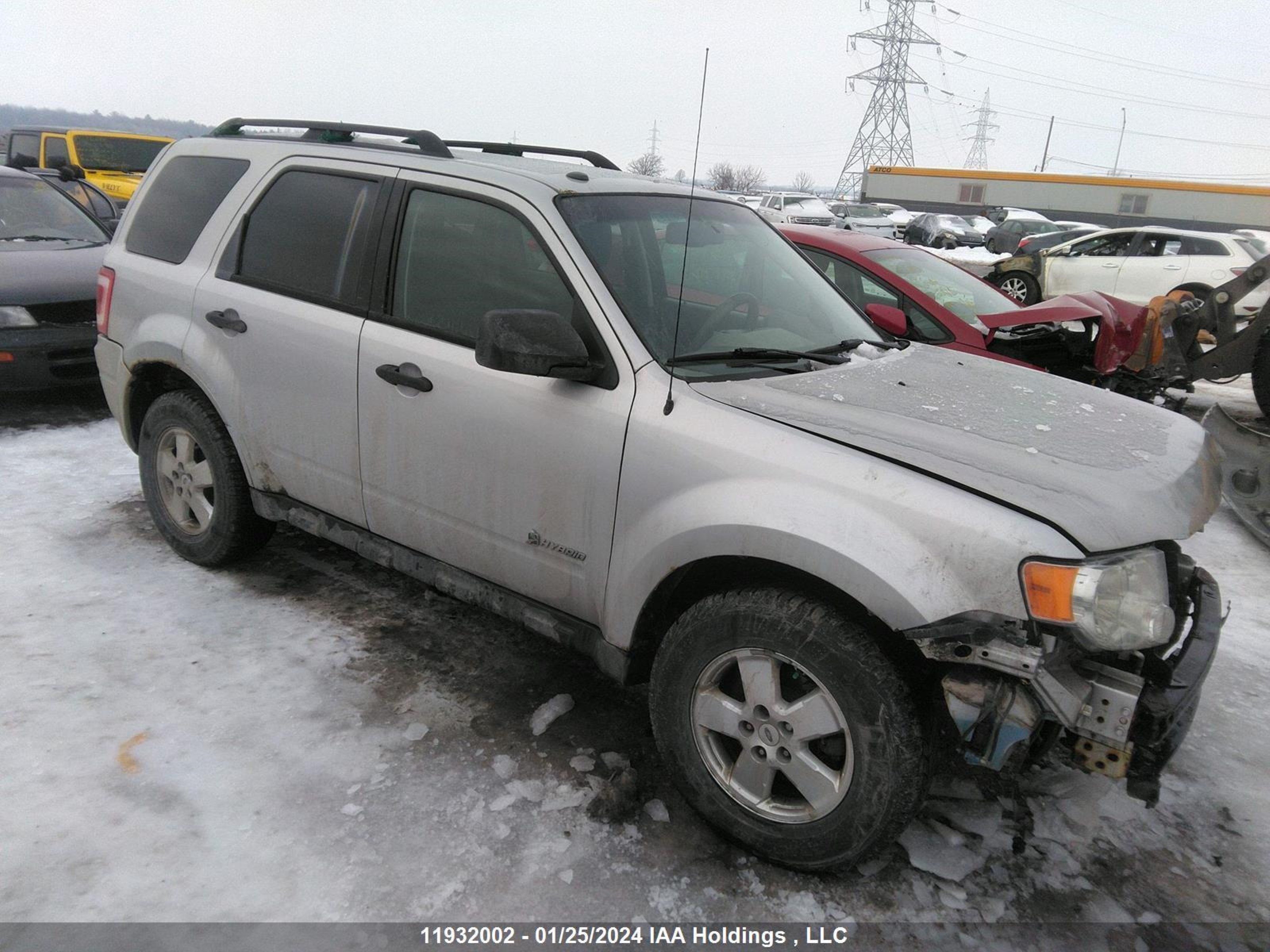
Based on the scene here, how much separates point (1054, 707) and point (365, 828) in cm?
192

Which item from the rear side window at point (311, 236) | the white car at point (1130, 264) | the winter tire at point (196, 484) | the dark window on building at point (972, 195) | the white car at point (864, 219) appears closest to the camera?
the rear side window at point (311, 236)

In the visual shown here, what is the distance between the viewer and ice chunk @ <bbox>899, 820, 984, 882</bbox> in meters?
2.61

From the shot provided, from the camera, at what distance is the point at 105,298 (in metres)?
4.17

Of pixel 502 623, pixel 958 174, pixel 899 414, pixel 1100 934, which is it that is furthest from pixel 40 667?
pixel 958 174

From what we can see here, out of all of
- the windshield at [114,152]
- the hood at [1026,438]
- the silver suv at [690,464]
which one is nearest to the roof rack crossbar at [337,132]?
the silver suv at [690,464]

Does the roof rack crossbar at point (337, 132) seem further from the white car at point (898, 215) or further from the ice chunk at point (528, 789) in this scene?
the white car at point (898, 215)

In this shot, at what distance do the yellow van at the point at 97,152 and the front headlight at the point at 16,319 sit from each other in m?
8.70

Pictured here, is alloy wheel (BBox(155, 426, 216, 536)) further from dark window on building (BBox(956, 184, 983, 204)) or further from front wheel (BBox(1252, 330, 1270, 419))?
dark window on building (BBox(956, 184, 983, 204))

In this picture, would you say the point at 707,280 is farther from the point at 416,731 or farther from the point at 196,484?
the point at 196,484

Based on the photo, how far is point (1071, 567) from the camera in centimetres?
203

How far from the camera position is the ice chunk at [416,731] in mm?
3043

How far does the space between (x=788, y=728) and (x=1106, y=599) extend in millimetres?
866

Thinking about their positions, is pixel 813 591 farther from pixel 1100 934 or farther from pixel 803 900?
pixel 1100 934

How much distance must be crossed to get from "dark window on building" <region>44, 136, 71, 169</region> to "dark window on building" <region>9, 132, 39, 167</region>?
197mm
